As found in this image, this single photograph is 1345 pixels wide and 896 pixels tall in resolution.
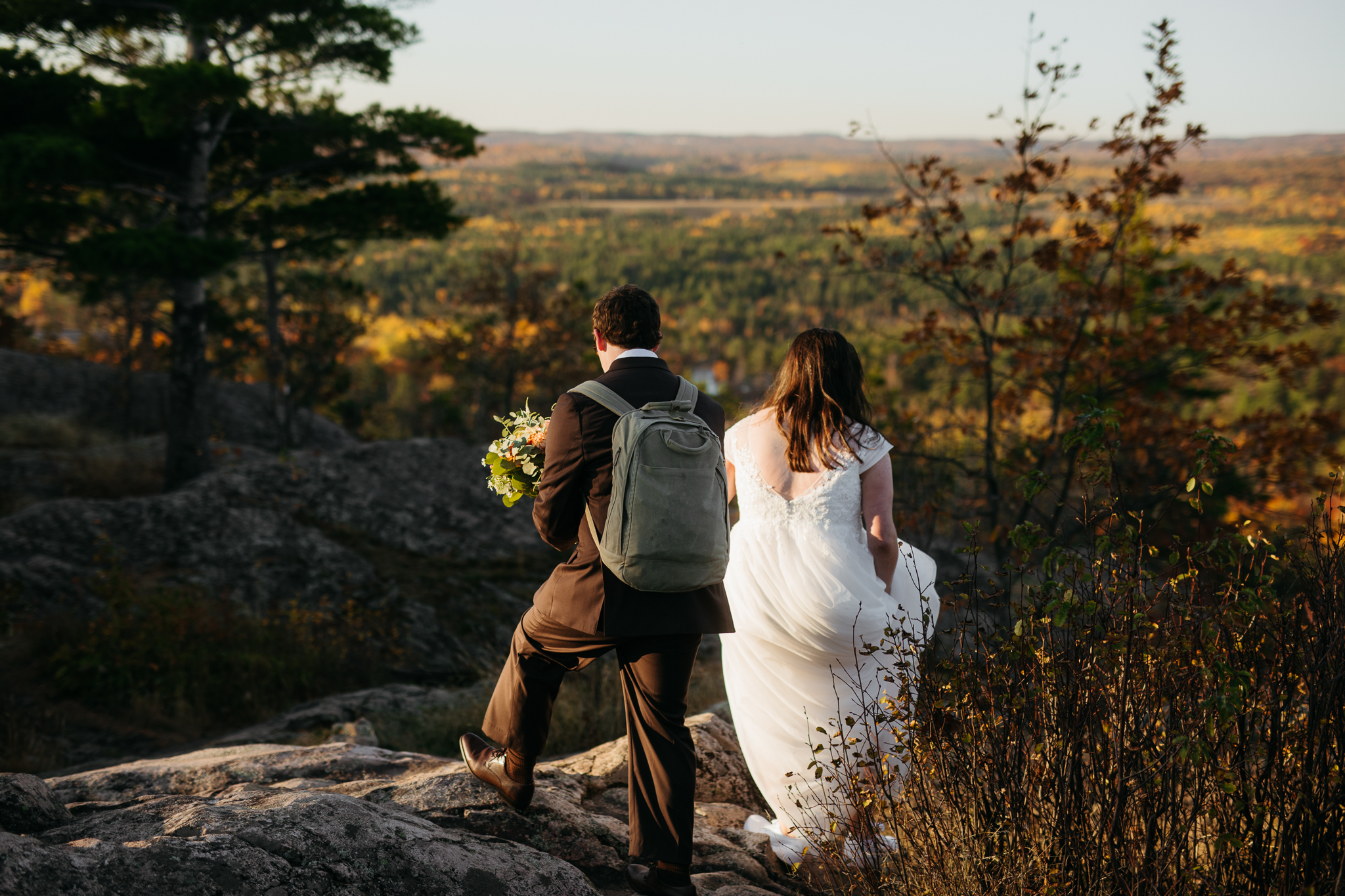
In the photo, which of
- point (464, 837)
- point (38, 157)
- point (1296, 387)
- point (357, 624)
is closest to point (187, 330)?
point (38, 157)

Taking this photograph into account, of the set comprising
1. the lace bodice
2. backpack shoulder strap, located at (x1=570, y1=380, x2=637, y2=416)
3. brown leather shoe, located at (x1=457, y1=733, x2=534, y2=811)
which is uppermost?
backpack shoulder strap, located at (x1=570, y1=380, x2=637, y2=416)

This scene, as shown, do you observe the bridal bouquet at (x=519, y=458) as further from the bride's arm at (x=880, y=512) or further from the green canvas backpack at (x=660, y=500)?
the bride's arm at (x=880, y=512)

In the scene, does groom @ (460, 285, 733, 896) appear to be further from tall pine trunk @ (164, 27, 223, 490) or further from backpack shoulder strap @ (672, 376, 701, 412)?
tall pine trunk @ (164, 27, 223, 490)

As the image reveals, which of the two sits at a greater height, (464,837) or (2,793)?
(2,793)

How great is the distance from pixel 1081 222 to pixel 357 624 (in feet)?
23.7

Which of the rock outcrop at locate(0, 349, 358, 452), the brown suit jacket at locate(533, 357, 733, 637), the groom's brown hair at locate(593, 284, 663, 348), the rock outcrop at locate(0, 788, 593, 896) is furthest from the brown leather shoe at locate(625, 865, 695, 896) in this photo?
the rock outcrop at locate(0, 349, 358, 452)

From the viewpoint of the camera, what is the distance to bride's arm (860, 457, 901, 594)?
3125 mm

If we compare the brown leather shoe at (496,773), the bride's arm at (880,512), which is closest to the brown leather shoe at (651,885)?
the brown leather shoe at (496,773)

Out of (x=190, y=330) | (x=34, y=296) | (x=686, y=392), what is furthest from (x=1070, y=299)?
(x=34, y=296)

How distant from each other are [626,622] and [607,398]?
2.25 ft

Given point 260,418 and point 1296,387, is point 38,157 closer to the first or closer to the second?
point 260,418

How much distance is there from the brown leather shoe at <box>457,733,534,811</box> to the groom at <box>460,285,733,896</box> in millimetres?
137

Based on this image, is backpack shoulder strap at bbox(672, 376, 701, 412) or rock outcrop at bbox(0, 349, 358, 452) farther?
rock outcrop at bbox(0, 349, 358, 452)

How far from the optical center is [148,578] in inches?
302
